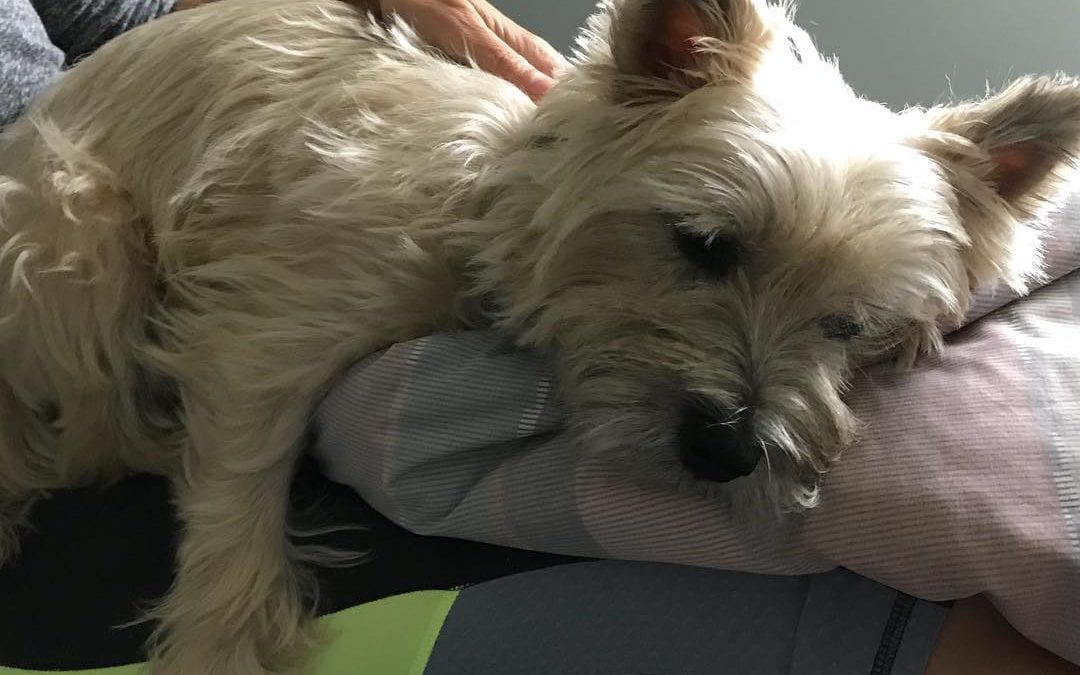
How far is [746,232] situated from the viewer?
916 millimetres

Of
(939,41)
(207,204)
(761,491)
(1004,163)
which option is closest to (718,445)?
(761,491)

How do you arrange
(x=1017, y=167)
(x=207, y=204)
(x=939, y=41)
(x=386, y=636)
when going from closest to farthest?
1. (x=386, y=636)
2. (x=1017, y=167)
3. (x=207, y=204)
4. (x=939, y=41)

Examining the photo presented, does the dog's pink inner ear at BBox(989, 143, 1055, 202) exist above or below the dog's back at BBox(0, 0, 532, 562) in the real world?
above

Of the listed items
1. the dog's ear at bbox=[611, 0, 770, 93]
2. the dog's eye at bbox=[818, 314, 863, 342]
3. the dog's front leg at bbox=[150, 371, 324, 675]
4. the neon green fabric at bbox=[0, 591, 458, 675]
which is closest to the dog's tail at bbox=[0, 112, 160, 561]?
the dog's front leg at bbox=[150, 371, 324, 675]

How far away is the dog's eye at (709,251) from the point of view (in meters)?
0.93

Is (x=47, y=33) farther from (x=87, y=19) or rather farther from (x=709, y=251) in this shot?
(x=709, y=251)

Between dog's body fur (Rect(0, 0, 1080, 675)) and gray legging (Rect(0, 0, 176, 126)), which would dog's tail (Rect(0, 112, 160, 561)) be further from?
gray legging (Rect(0, 0, 176, 126))

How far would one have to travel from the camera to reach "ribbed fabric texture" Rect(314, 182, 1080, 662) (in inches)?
29.5

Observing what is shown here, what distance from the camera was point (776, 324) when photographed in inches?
37.0

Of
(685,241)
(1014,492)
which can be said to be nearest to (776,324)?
(685,241)

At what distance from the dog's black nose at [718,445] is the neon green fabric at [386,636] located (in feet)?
0.83

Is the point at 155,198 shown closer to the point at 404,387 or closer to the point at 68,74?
the point at 68,74

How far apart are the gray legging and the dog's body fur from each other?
10 centimetres

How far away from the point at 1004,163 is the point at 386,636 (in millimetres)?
794
